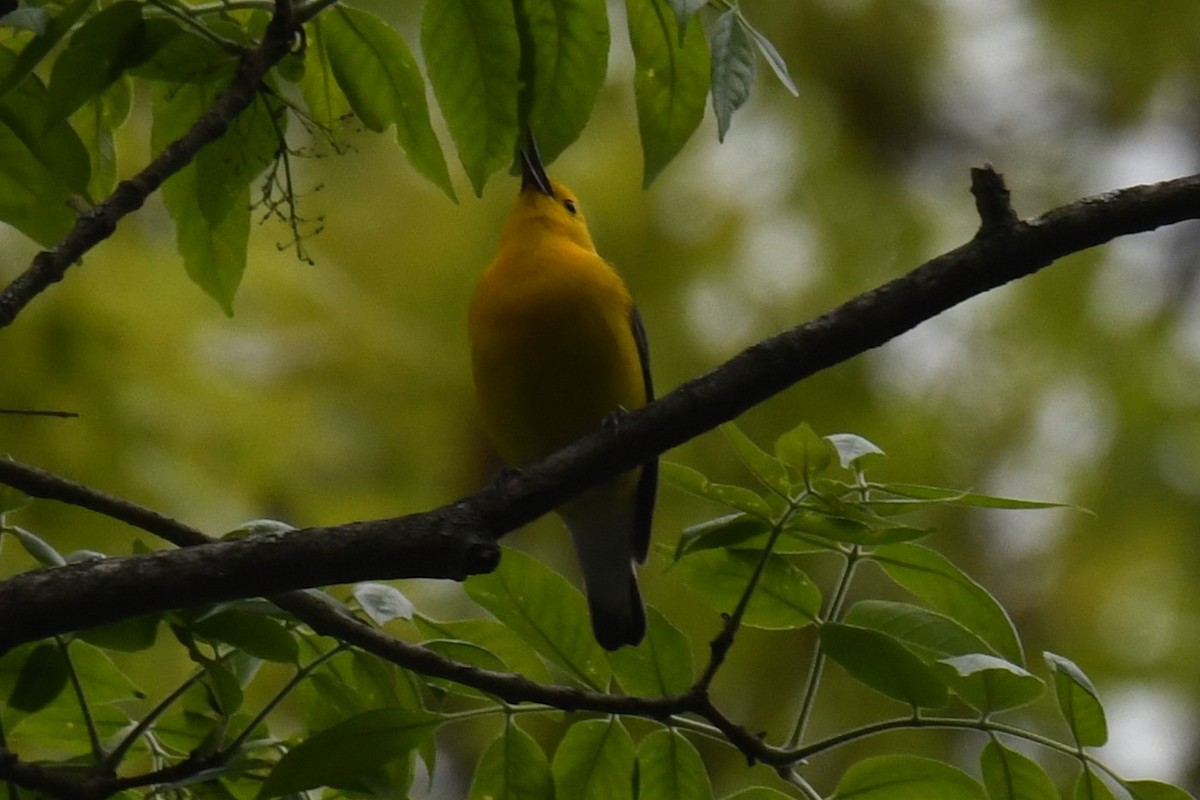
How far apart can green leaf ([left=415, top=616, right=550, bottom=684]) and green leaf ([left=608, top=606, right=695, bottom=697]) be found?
0.13 metres

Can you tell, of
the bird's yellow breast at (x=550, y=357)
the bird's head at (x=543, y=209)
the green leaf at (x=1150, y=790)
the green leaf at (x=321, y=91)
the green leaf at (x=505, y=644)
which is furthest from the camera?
the bird's head at (x=543, y=209)

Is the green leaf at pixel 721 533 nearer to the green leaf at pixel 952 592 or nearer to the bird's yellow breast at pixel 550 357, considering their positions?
the green leaf at pixel 952 592

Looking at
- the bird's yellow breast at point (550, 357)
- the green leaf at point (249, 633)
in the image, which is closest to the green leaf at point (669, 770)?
the green leaf at point (249, 633)

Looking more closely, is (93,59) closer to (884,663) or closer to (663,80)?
(663,80)

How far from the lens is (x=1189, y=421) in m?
6.42

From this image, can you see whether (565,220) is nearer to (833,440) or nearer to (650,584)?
(650,584)

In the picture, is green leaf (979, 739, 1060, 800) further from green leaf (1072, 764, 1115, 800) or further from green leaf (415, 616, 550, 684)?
green leaf (415, 616, 550, 684)

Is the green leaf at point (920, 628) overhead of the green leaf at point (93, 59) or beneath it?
beneath

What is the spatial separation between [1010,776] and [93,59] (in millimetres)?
1584

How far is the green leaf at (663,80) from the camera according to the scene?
2.21 metres

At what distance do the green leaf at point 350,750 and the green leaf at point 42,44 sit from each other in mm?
935

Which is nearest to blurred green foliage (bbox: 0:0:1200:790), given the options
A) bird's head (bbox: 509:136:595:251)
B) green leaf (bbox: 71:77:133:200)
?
bird's head (bbox: 509:136:595:251)

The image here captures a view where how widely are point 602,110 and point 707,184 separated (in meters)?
0.65

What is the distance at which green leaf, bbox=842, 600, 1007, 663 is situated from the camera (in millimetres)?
1949
